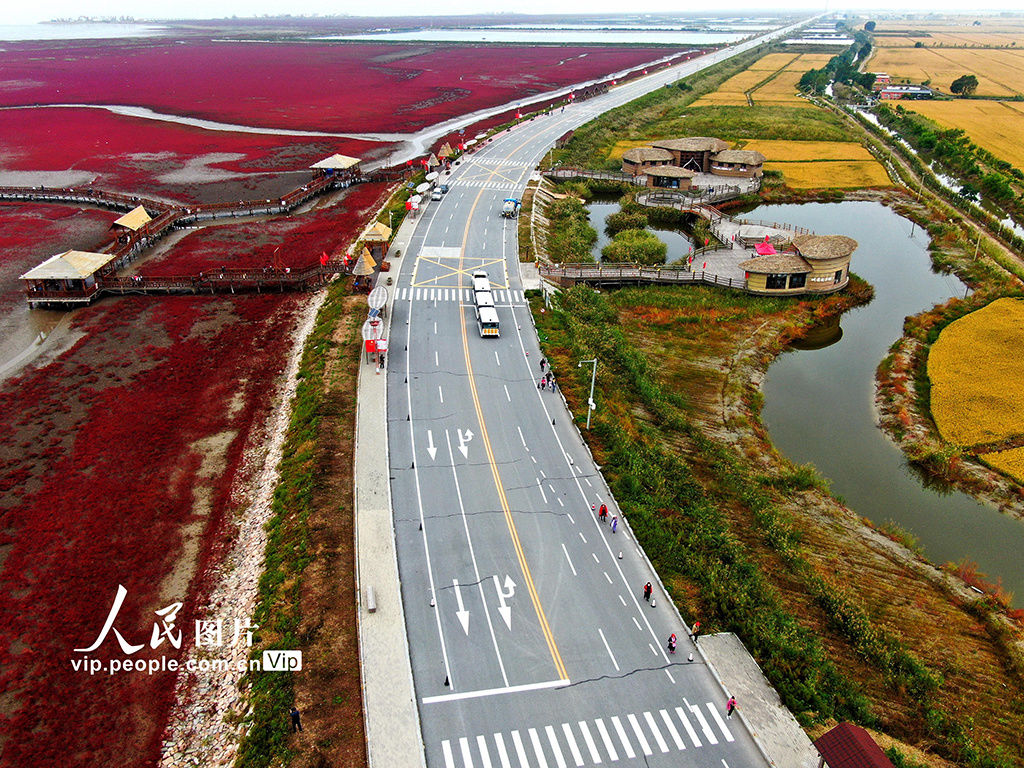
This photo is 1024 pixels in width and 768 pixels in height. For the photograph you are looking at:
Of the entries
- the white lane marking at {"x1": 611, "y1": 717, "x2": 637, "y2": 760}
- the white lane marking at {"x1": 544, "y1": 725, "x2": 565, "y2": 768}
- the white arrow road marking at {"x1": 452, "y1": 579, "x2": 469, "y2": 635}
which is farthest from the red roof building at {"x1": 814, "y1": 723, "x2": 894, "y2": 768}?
the white arrow road marking at {"x1": 452, "y1": 579, "x2": 469, "y2": 635}

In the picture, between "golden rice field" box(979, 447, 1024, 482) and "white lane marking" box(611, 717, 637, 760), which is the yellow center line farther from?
"golden rice field" box(979, 447, 1024, 482)

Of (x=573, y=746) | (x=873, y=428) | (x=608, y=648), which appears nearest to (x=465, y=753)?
(x=573, y=746)

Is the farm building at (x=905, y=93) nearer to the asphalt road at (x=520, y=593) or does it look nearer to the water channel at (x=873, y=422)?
the water channel at (x=873, y=422)

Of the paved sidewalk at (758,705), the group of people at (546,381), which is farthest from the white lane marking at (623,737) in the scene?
the group of people at (546,381)

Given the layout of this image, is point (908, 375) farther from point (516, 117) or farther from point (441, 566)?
point (516, 117)

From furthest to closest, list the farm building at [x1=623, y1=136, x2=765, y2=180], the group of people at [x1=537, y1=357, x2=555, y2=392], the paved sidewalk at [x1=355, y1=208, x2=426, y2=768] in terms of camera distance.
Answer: the farm building at [x1=623, y1=136, x2=765, y2=180]
the group of people at [x1=537, y1=357, x2=555, y2=392]
the paved sidewalk at [x1=355, y1=208, x2=426, y2=768]
